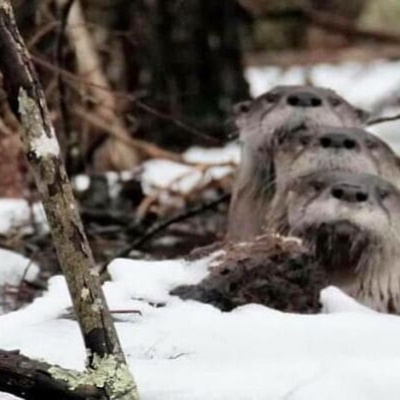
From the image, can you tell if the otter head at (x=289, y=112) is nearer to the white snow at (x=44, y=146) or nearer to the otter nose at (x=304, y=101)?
the otter nose at (x=304, y=101)

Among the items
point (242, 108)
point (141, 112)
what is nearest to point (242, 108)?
point (242, 108)

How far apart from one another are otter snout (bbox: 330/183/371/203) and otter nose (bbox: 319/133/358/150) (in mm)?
312

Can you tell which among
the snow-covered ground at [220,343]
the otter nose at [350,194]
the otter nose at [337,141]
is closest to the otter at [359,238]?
the otter nose at [350,194]

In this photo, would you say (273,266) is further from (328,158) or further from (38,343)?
(328,158)

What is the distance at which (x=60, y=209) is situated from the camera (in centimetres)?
209

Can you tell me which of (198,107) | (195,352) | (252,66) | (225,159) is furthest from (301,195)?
(252,66)

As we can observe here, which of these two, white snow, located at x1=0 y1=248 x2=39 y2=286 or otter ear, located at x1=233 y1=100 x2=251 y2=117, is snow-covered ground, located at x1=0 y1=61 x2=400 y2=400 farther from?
otter ear, located at x1=233 y1=100 x2=251 y2=117

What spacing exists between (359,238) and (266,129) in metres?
0.87

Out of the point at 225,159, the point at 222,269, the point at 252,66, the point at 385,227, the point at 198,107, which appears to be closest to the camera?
the point at 222,269

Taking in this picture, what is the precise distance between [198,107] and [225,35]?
1.14 ft

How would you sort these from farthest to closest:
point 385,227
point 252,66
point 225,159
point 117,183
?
point 252,66 < point 225,159 < point 117,183 < point 385,227

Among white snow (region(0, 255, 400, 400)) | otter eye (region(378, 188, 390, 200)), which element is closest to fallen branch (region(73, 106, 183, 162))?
otter eye (region(378, 188, 390, 200))

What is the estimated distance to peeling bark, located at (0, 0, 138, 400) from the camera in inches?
81.2

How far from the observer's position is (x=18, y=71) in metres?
2.06
